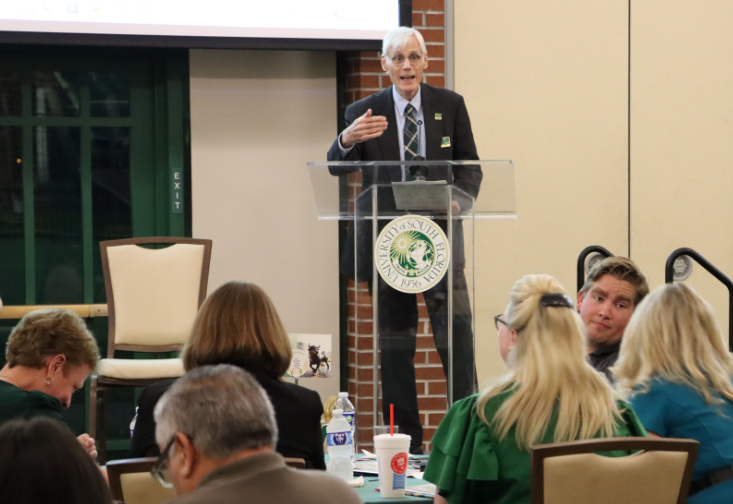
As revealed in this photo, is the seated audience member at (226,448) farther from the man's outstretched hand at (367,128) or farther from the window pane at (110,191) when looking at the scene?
the window pane at (110,191)

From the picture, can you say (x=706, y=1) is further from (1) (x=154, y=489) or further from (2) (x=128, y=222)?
(1) (x=154, y=489)

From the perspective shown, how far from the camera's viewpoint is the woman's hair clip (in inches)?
83.7

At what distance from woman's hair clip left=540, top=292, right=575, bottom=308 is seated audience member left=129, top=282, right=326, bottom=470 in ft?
1.91

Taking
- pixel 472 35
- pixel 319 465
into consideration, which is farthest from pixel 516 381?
pixel 472 35

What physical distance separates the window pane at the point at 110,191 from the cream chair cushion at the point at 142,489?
3.21 meters

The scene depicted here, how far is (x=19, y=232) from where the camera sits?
4824mm

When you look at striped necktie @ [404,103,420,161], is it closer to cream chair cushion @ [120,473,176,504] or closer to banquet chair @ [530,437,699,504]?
banquet chair @ [530,437,699,504]

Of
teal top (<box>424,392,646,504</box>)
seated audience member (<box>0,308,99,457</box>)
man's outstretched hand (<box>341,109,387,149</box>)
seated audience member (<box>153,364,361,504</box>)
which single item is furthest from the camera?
man's outstretched hand (<box>341,109,387,149</box>)

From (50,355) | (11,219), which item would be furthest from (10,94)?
(50,355)

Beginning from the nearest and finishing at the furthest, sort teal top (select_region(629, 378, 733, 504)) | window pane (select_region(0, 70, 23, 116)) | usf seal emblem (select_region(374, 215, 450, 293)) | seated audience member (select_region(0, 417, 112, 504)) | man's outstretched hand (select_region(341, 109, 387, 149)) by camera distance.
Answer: seated audience member (select_region(0, 417, 112, 504))
teal top (select_region(629, 378, 733, 504))
usf seal emblem (select_region(374, 215, 450, 293))
man's outstretched hand (select_region(341, 109, 387, 149))
window pane (select_region(0, 70, 23, 116))

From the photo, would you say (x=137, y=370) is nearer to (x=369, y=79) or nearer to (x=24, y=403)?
(x=24, y=403)

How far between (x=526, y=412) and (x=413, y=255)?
113 cm

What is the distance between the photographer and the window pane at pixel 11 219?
479 centimetres

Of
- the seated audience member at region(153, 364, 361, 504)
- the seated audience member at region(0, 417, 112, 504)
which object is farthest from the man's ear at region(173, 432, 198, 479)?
the seated audience member at region(0, 417, 112, 504)
